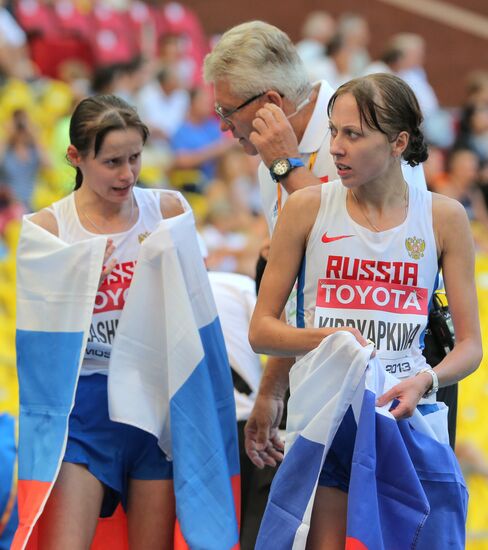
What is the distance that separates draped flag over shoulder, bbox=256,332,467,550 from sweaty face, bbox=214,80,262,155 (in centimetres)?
93

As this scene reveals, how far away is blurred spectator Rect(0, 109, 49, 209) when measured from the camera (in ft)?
30.2

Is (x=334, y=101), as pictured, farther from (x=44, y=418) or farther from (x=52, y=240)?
(x=44, y=418)

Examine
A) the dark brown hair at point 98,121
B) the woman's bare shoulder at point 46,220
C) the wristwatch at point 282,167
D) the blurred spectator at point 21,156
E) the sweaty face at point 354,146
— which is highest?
the blurred spectator at point 21,156

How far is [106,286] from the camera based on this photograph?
391 centimetres

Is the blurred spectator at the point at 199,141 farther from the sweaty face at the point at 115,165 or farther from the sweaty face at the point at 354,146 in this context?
the sweaty face at the point at 354,146

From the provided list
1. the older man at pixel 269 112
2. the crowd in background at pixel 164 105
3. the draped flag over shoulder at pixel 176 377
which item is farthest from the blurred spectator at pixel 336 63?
the draped flag over shoulder at pixel 176 377

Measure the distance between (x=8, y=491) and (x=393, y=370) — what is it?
2247 millimetres

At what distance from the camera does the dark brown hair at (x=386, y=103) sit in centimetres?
324

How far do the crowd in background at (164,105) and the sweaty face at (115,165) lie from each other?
4.04 m

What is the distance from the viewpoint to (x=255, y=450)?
3.98 m

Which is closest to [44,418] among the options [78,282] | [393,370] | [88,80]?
[78,282]

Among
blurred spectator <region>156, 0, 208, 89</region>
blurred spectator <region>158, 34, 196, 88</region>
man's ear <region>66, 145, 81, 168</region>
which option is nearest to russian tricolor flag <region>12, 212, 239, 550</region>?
man's ear <region>66, 145, 81, 168</region>

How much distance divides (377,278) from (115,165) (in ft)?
3.43

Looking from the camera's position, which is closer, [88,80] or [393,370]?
[393,370]
